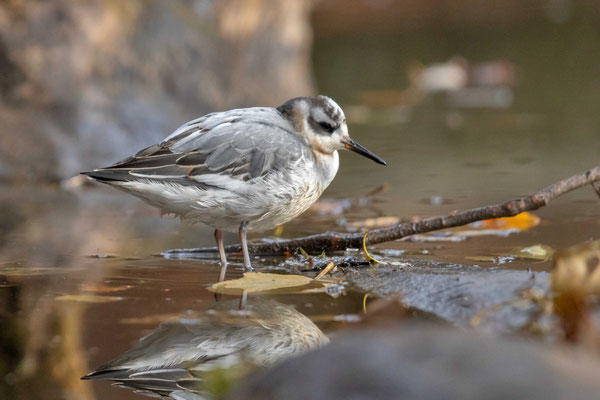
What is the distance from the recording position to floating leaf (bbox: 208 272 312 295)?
418 cm

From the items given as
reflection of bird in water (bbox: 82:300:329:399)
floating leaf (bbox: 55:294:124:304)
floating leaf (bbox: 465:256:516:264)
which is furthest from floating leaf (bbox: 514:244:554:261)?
floating leaf (bbox: 55:294:124:304)

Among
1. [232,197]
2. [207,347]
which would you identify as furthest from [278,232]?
[207,347]

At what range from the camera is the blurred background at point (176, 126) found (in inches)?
157

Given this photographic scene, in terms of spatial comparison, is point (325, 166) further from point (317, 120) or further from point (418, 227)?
point (418, 227)

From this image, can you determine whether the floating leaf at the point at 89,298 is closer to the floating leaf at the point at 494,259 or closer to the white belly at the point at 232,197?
the white belly at the point at 232,197

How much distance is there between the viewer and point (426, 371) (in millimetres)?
2125

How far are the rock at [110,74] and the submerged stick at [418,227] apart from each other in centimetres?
289

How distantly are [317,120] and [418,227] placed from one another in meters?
0.95

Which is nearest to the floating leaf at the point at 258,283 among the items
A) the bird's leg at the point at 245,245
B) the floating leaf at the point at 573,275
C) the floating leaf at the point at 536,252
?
the bird's leg at the point at 245,245

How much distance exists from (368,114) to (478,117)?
1.24m

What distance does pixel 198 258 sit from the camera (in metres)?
4.97

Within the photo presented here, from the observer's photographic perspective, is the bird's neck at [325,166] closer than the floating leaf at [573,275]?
No

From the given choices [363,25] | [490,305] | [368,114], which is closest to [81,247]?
[490,305]

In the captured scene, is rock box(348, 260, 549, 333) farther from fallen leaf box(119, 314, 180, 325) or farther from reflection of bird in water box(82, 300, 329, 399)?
fallen leaf box(119, 314, 180, 325)
